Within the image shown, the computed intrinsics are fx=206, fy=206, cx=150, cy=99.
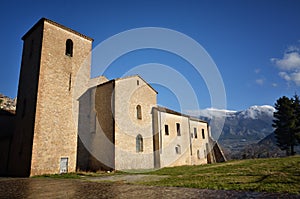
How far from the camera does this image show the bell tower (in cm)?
1655

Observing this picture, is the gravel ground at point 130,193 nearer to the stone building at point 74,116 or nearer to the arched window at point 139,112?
the stone building at point 74,116

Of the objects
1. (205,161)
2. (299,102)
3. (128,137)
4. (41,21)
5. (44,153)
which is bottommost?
(205,161)

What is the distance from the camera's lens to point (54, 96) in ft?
59.5

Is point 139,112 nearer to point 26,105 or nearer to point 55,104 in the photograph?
point 55,104

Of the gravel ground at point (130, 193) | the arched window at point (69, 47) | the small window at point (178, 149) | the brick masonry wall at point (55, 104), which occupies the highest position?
the arched window at point (69, 47)

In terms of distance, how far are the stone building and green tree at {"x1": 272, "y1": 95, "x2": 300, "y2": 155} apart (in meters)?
24.0

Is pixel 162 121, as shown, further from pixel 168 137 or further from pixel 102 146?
pixel 102 146

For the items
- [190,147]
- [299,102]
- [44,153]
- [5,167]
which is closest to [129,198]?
[44,153]

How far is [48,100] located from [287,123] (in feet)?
126

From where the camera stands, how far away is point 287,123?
36562 mm

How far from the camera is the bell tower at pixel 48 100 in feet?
54.3

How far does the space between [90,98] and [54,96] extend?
418cm

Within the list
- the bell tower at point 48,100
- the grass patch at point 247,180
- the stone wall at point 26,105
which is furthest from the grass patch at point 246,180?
the stone wall at point 26,105

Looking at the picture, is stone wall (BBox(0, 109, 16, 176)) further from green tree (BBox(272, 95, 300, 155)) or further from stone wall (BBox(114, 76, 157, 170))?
green tree (BBox(272, 95, 300, 155))
